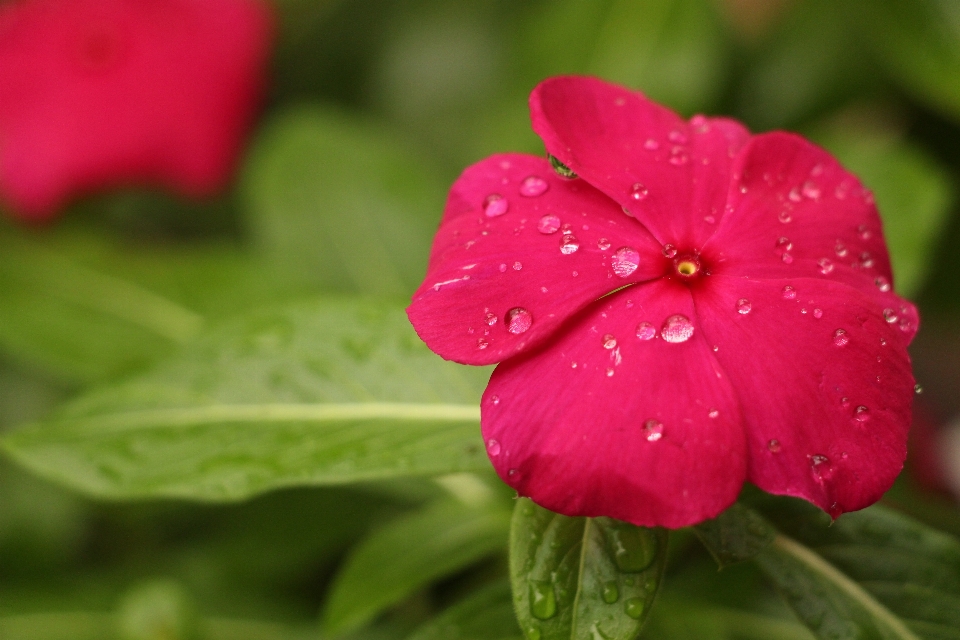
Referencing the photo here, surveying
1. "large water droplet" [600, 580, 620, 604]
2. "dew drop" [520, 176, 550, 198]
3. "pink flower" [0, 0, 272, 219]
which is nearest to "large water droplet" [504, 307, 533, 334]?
"dew drop" [520, 176, 550, 198]

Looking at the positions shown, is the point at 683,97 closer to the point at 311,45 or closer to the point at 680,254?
the point at 680,254

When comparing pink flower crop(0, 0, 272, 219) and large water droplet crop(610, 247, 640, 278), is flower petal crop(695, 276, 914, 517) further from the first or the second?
pink flower crop(0, 0, 272, 219)

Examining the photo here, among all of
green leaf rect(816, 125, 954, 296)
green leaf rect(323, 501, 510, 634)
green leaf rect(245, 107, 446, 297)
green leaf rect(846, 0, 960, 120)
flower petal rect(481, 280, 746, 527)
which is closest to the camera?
flower petal rect(481, 280, 746, 527)

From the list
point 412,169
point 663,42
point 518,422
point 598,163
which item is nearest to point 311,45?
point 412,169

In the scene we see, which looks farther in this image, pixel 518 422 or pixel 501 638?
pixel 501 638

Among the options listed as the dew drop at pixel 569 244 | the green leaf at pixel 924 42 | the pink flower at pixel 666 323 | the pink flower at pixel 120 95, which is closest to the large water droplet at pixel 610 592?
the pink flower at pixel 666 323

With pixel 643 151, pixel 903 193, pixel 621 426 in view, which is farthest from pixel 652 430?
pixel 903 193
